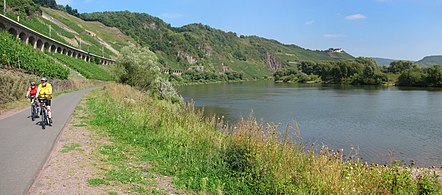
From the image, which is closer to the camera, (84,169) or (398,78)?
(84,169)

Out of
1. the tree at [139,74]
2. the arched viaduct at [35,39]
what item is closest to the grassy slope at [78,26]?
the arched viaduct at [35,39]

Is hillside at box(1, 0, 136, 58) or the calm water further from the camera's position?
hillside at box(1, 0, 136, 58)

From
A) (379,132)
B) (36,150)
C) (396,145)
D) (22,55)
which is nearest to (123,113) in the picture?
(36,150)

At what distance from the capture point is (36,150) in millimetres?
9477

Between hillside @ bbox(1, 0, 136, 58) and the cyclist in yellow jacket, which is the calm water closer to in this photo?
the cyclist in yellow jacket

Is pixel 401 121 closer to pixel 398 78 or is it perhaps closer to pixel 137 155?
pixel 137 155

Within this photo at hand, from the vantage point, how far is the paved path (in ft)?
22.5

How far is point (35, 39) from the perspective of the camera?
69375 millimetres

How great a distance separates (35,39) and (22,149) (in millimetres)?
69085

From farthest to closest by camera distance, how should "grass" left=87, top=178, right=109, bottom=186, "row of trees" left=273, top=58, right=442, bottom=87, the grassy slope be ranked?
the grassy slope < "row of trees" left=273, top=58, right=442, bottom=87 < "grass" left=87, top=178, right=109, bottom=186

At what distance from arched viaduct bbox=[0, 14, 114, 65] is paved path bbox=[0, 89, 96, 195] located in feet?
167

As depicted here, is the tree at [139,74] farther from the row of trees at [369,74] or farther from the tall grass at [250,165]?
the row of trees at [369,74]

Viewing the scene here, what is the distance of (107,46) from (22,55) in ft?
373

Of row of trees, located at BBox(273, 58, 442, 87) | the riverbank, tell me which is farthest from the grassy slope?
the riverbank
